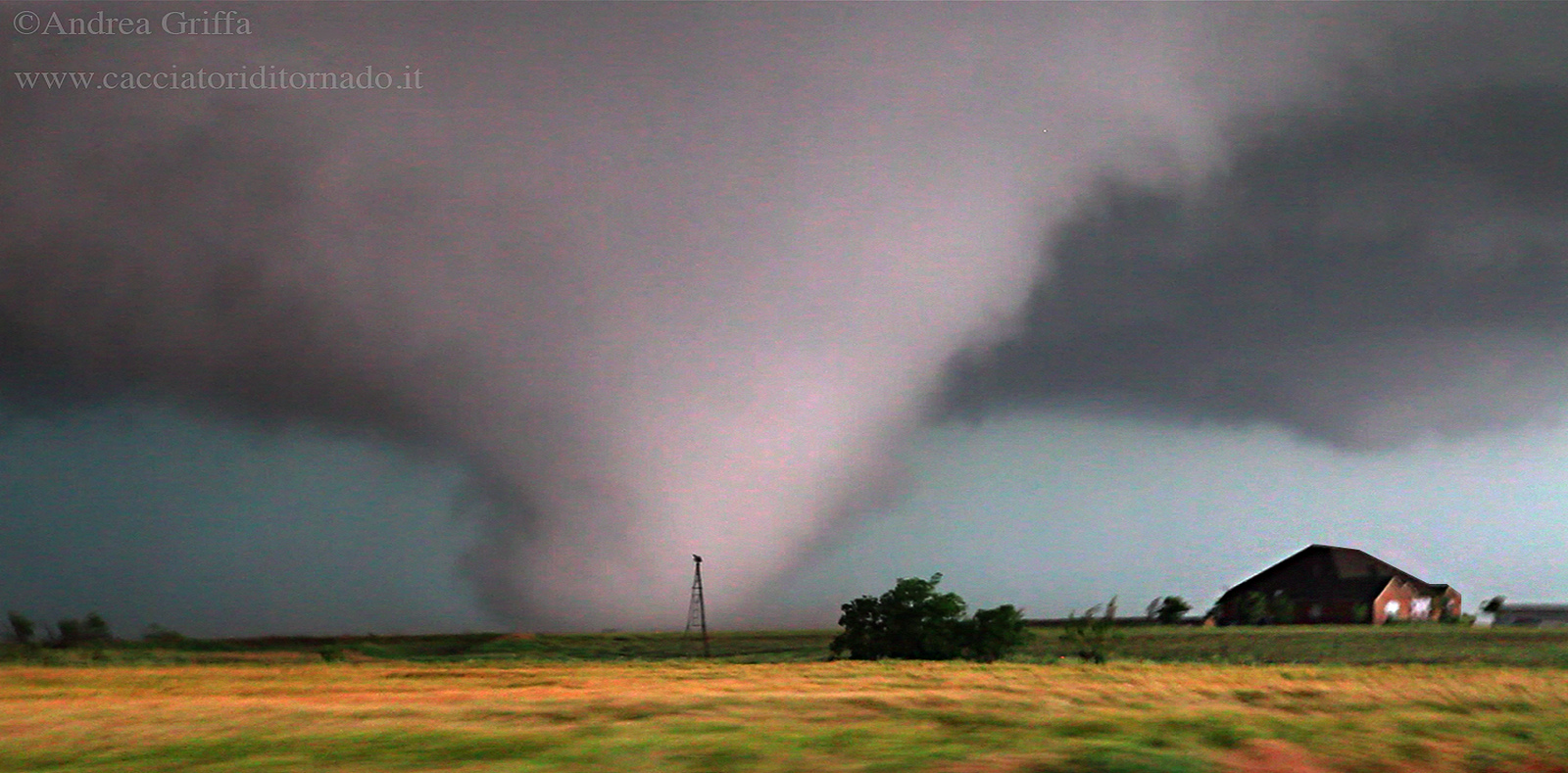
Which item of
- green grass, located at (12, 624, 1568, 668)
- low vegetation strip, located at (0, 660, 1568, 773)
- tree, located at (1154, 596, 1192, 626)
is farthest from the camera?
tree, located at (1154, 596, 1192, 626)

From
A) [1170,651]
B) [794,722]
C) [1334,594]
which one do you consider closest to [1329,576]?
[1334,594]

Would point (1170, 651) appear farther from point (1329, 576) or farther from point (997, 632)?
point (1329, 576)

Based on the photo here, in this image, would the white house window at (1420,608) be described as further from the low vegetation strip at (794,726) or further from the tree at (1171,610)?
the low vegetation strip at (794,726)

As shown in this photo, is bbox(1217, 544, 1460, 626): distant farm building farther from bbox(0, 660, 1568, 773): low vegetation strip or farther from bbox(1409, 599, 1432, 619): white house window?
bbox(0, 660, 1568, 773): low vegetation strip

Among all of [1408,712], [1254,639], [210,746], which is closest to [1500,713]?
[1408,712]

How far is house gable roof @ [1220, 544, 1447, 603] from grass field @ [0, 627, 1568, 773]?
50.7 metres

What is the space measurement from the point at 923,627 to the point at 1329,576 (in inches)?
1783

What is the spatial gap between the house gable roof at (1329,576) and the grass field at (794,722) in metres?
50.7

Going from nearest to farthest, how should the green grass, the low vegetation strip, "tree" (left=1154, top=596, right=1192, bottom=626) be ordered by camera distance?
1. the low vegetation strip
2. the green grass
3. "tree" (left=1154, top=596, right=1192, bottom=626)

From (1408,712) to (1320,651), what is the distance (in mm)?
23173

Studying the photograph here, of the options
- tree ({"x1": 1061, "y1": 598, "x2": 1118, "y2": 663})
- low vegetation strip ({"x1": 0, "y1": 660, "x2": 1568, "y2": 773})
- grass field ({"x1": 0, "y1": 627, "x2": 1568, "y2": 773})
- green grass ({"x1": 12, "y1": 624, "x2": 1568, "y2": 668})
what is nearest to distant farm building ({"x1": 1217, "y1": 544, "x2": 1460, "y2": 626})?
green grass ({"x1": 12, "y1": 624, "x2": 1568, "y2": 668})

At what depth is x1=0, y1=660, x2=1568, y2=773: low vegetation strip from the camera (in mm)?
8914

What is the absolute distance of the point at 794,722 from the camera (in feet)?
36.0

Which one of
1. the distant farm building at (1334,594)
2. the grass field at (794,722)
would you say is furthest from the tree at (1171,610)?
the grass field at (794,722)
